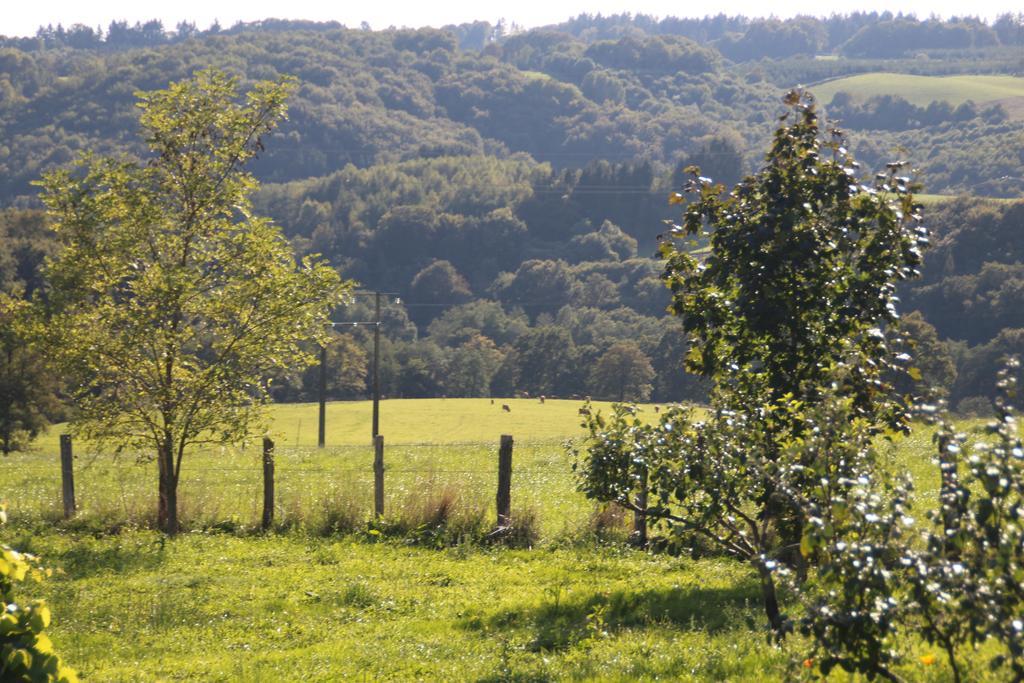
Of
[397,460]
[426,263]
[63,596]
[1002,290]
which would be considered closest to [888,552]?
[63,596]

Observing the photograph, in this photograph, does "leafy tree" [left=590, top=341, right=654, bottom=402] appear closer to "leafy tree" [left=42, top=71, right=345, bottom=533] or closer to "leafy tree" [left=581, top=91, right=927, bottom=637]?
"leafy tree" [left=42, top=71, right=345, bottom=533]

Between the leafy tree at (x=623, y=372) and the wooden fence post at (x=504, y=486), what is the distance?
94.5m

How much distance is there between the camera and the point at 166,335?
19438 mm

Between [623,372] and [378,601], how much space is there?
101 meters

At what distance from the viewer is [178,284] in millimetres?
19297

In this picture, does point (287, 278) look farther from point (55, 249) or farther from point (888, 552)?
point (55, 249)

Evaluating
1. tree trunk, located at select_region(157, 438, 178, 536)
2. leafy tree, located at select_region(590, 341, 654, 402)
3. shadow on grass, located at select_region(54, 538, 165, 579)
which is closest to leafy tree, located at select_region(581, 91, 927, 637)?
shadow on grass, located at select_region(54, 538, 165, 579)

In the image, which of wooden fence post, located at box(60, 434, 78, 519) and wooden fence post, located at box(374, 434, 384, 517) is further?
wooden fence post, located at box(60, 434, 78, 519)

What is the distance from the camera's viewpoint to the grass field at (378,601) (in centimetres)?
1112

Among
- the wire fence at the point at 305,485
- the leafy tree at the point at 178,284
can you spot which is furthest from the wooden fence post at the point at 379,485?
the leafy tree at the point at 178,284

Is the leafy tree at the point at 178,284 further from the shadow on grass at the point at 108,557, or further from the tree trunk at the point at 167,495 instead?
the shadow on grass at the point at 108,557

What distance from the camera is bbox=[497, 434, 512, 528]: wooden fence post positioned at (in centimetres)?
1850

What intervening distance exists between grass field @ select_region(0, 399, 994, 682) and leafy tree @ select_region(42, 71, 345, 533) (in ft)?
6.80

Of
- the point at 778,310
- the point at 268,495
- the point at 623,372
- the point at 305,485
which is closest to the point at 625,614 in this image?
the point at 778,310
